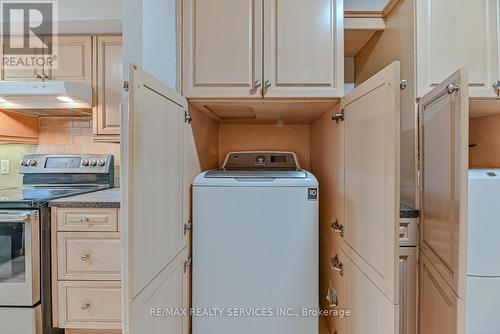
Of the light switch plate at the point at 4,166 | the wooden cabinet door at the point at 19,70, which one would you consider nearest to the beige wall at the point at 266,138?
the wooden cabinet door at the point at 19,70

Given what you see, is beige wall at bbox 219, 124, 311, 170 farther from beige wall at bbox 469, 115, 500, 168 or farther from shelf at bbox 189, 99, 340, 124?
beige wall at bbox 469, 115, 500, 168

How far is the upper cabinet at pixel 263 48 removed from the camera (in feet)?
4.47

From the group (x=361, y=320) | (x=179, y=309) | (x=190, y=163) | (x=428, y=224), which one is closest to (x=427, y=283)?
(x=428, y=224)

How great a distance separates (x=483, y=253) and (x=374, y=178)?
0.75 meters

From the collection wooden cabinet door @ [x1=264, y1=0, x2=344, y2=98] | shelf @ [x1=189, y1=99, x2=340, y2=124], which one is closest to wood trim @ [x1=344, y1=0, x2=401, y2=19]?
Answer: wooden cabinet door @ [x1=264, y1=0, x2=344, y2=98]

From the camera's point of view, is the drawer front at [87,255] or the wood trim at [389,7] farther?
the drawer front at [87,255]

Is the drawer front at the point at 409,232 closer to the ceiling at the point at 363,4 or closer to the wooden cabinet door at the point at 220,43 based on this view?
the wooden cabinet door at the point at 220,43

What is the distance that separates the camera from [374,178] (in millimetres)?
1004

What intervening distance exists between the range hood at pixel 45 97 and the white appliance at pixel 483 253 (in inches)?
94.4

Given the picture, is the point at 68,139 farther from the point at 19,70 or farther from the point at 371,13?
the point at 371,13

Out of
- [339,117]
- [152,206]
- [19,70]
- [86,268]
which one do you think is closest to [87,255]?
[86,268]

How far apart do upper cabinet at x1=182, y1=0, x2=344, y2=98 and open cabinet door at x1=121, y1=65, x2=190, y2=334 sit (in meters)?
0.23

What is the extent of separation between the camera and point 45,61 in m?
2.10

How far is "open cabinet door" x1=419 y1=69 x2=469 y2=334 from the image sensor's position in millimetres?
925
